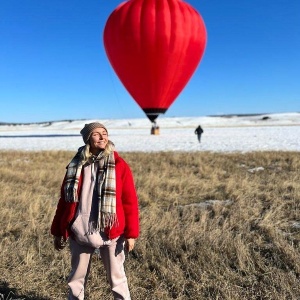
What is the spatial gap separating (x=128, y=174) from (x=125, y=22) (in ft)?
50.4

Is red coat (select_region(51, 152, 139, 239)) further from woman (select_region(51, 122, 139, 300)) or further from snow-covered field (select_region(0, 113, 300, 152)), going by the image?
snow-covered field (select_region(0, 113, 300, 152))

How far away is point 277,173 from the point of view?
10.8 meters

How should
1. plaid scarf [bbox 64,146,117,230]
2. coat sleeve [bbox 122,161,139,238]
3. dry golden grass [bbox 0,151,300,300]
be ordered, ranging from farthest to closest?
dry golden grass [bbox 0,151,300,300], coat sleeve [bbox 122,161,139,238], plaid scarf [bbox 64,146,117,230]

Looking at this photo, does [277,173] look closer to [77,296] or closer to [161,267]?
[161,267]

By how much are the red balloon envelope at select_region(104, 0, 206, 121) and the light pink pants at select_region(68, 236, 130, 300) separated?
49.6ft

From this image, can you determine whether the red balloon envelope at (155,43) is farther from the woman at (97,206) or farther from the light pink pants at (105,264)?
the light pink pants at (105,264)

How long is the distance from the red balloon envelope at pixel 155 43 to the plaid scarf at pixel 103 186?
49.3 ft

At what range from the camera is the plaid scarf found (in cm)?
265

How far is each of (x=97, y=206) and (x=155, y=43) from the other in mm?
15258

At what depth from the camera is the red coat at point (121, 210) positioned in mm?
2748

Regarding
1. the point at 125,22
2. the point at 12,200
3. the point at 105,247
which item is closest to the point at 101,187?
the point at 105,247

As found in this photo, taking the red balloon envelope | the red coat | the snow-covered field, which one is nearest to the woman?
the red coat

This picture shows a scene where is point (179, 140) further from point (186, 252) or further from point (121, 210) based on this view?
point (121, 210)

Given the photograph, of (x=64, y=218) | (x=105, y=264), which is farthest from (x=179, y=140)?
(x=64, y=218)
